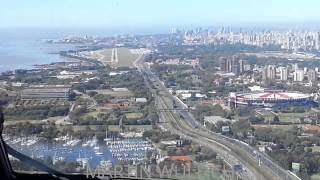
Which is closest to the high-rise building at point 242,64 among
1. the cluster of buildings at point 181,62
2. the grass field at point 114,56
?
the cluster of buildings at point 181,62

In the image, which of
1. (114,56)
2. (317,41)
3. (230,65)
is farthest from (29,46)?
(317,41)

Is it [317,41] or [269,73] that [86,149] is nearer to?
[269,73]

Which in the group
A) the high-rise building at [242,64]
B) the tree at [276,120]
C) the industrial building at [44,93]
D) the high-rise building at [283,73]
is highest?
the industrial building at [44,93]

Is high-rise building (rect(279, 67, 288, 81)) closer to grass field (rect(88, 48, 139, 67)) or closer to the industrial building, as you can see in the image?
grass field (rect(88, 48, 139, 67))

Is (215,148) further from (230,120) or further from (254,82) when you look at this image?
(254,82)

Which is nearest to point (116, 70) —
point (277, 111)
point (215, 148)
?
point (277, 111)

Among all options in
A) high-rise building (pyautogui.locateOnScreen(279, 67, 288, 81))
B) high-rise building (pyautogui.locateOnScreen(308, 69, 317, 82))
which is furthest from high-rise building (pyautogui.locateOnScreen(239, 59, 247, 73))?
high-rise building (pyautogui.locateOnScreen(308, 69, 317, 82))

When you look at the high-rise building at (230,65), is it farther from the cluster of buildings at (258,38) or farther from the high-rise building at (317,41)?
the high-rise building at (317,41)
